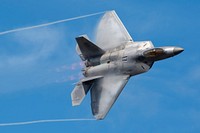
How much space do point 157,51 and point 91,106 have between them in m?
7.40

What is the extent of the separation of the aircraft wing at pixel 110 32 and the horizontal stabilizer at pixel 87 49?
4.06ft

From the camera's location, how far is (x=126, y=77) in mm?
67438

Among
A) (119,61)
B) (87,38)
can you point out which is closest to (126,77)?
(119,61)

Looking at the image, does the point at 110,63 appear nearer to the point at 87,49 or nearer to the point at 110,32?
the point at 87,49

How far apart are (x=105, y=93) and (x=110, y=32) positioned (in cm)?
695

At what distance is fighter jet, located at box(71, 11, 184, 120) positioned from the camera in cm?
6662

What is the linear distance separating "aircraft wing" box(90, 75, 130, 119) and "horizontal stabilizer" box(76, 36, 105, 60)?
8.26 ft

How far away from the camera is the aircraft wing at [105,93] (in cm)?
6712

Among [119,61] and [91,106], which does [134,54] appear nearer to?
[119,61]

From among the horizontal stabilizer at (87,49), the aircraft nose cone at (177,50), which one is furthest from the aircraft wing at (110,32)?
the aircraft nose cone at (177,50)

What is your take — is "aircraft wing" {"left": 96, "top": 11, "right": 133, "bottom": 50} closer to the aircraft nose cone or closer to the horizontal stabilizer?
the horizontal stabilizer

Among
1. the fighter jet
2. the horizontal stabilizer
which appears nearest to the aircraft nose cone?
the fighter jet

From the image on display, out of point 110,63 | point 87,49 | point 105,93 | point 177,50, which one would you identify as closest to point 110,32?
point 87,49

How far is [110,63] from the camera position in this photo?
68.0 meters
